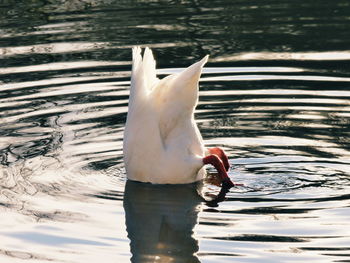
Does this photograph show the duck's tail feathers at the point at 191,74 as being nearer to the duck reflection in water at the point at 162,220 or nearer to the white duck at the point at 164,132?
the white duck at the point at 164,132

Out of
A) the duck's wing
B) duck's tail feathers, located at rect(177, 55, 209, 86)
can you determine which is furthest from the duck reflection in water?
duck's tail feathers, located at rect(177, 55, 209, 86)

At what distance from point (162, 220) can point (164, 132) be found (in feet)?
3.25

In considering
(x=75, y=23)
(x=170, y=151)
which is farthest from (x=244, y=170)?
(x=75, y=23)

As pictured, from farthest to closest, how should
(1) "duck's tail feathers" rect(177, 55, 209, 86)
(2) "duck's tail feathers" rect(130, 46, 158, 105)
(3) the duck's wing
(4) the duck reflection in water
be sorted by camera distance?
1. (2) "duck's tail feathers" rect(130, 46, 158, 105)
2. (3) the duck's wing
3. (1) "duck's tail feathers" rect(177, 55, 209, 86)
4. (4) the duck reflection in water

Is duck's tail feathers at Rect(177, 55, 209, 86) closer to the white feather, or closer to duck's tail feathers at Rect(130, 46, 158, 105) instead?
the white feather

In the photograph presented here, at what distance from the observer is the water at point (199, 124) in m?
8.38

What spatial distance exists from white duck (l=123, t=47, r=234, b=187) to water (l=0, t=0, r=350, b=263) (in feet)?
0.63

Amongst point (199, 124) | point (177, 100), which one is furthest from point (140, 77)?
point (199, 124)

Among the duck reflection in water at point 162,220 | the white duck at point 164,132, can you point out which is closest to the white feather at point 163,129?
the white duck at point 164,132

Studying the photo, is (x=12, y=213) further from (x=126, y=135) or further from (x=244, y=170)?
(x=244, y=170)

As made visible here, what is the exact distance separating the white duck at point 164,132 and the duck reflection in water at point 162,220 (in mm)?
172

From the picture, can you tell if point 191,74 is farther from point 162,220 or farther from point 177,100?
point 162,220

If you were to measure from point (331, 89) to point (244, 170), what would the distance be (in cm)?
294

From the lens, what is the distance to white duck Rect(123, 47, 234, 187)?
948cm
